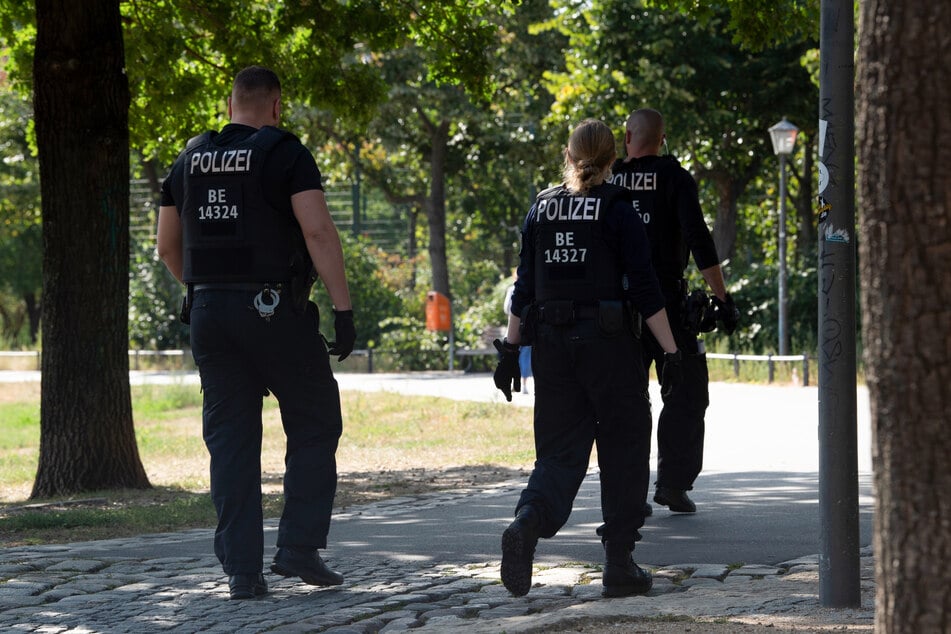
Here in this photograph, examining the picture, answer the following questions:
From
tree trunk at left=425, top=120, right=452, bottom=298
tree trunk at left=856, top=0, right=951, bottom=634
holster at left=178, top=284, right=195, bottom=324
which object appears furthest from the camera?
tree trunk at left=425, top=120, right=452, bottom=298

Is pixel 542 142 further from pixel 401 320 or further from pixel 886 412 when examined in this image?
pixel 886 412

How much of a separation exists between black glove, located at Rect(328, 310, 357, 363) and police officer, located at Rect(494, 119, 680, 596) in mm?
712

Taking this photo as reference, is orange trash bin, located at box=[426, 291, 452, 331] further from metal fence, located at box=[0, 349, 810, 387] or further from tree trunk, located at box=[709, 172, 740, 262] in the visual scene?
tree trunk, located at box=[709, 172, 740, 262]

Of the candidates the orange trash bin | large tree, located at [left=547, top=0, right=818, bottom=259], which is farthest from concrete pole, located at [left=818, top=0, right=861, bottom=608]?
the orange trash bin

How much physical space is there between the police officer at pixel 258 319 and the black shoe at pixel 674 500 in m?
2.63

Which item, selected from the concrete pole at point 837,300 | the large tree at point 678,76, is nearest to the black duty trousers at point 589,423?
the concrete pole at point 837,300

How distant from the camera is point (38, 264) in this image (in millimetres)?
50438

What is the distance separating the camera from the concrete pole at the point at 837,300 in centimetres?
516

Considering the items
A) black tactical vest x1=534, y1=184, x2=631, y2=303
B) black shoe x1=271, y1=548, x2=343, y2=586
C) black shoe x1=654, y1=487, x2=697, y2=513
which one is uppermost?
black tactical vest x1=534, y1=184, x2=631, y2=303

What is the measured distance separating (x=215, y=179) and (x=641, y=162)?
253 centimetres

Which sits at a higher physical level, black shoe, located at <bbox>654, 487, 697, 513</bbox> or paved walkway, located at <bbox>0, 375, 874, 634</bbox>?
black shoe, located at <bbox>654, 487, 697, 513</bbox>

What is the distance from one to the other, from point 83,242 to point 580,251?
226 inches

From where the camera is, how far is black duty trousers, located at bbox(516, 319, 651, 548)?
602 centimetres

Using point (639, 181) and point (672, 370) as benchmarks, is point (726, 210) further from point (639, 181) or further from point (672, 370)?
point (672, 370)
